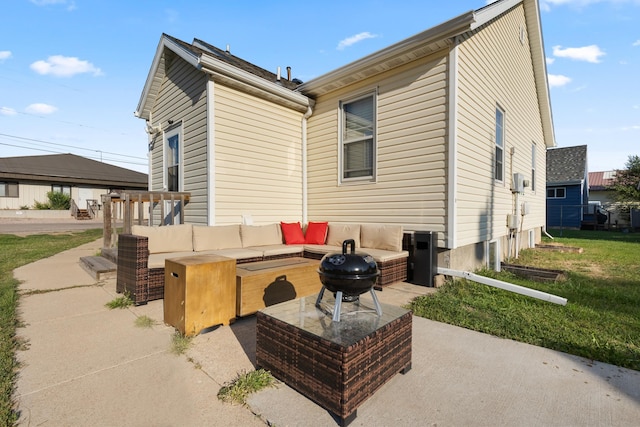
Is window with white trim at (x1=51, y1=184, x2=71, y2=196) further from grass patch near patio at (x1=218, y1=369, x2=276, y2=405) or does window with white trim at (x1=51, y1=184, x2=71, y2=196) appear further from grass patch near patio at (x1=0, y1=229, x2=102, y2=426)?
grass patch near patio at (x1=218, y1=369, x2=276, y2=405)

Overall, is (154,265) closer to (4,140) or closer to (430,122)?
(430,122)

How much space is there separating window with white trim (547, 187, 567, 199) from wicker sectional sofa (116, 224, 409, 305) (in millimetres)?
20295

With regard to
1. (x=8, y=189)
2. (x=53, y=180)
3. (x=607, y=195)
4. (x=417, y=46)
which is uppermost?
(x=417, y=46)

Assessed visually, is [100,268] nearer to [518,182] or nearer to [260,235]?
[260,235]

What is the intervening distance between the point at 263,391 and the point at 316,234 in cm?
416

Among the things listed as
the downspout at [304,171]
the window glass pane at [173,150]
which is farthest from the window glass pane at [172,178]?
the downspout at [304,171]

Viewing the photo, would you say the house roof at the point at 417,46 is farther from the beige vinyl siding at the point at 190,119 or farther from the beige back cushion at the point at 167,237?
the beige back cushion at the point at 167,237

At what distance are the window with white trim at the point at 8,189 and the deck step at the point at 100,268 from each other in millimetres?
22076

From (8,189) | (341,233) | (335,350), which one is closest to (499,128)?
(341,233)

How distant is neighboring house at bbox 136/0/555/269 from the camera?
15.5 feet

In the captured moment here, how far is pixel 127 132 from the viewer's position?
50.1m

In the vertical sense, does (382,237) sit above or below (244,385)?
above

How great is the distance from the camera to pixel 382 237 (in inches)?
197

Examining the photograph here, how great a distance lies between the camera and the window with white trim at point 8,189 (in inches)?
784
